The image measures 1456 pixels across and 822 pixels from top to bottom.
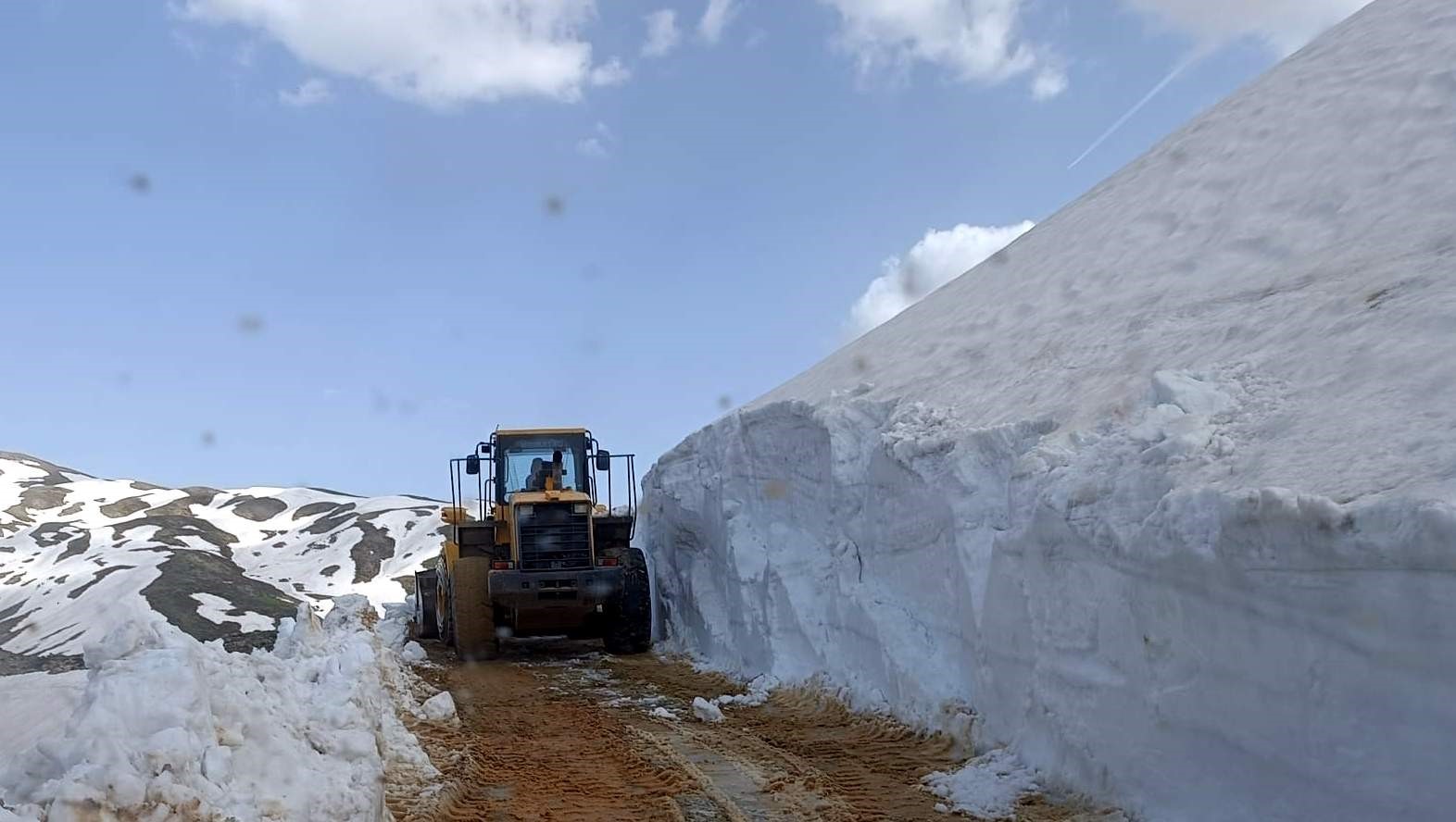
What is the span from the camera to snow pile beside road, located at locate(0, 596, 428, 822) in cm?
394

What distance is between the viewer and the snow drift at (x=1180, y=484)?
466 centimetres

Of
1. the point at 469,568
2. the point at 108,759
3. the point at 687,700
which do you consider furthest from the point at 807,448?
the point at 108,759

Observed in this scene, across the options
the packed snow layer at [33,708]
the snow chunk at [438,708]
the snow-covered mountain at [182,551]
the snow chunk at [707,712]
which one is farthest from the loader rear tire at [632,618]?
the packed snow layer at [33,708]

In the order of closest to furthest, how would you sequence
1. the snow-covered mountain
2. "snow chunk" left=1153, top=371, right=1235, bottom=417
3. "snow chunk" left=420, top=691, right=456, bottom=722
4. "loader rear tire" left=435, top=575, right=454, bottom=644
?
"snow chunk" left=1153, top=371, right=1235, bottom=417, "snow chunk" left=420, top=691, right=456, bottom=722, "loader rear tire" left=435, top=575, right=454, bottom=644, the snow-covered mountain

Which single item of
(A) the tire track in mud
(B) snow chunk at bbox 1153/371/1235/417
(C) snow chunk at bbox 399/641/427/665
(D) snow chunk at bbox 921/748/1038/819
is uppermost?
(B) snow chunk at bbox 1153/371/1235/417

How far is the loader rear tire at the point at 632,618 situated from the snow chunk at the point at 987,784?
853 centimetres

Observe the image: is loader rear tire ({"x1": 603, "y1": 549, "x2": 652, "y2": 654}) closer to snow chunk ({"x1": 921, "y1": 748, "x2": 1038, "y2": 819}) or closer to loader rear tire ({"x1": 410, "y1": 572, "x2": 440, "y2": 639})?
loader rear tire ({"x1": 410, "y1": 572, "x2": 440, "y2": 639})

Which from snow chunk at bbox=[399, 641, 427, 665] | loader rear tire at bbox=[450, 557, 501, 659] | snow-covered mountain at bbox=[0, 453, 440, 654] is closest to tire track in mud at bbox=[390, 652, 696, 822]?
snow chunk at bbox=[399, 641, 427, 665]

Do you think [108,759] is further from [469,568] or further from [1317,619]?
[469,568]

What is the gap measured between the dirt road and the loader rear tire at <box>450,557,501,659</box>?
2.77 meters

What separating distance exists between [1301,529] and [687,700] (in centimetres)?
720

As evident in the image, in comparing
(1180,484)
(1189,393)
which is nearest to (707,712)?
(1189,393)

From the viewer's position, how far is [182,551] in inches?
1645

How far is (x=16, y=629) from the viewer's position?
29344 mm
